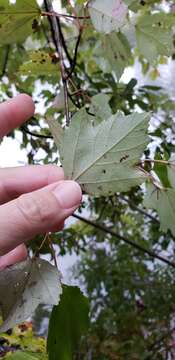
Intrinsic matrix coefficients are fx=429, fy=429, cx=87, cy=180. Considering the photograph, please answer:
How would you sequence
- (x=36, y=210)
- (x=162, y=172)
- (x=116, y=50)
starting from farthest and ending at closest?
(x=116, y=50) → (x=162, y=172) → (x=36, y=210)

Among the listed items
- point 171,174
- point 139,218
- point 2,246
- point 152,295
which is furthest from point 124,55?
point 152,295

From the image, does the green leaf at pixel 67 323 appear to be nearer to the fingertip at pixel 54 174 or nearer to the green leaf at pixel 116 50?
the fingertip at pixel 54 174

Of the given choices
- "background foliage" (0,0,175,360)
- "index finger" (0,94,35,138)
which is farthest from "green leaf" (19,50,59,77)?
"index finger" (0,94,35,138)

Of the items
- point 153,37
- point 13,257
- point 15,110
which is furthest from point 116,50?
point 13,257

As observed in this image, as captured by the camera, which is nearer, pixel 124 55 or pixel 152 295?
pixel 124 55

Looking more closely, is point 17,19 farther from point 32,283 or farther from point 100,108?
point 32,283

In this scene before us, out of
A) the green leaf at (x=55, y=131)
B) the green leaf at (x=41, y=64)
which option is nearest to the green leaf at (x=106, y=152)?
the green leaf at (x=55, y=131)

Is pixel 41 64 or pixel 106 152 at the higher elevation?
pixel 41 64

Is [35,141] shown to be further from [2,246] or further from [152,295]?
[152,295]
